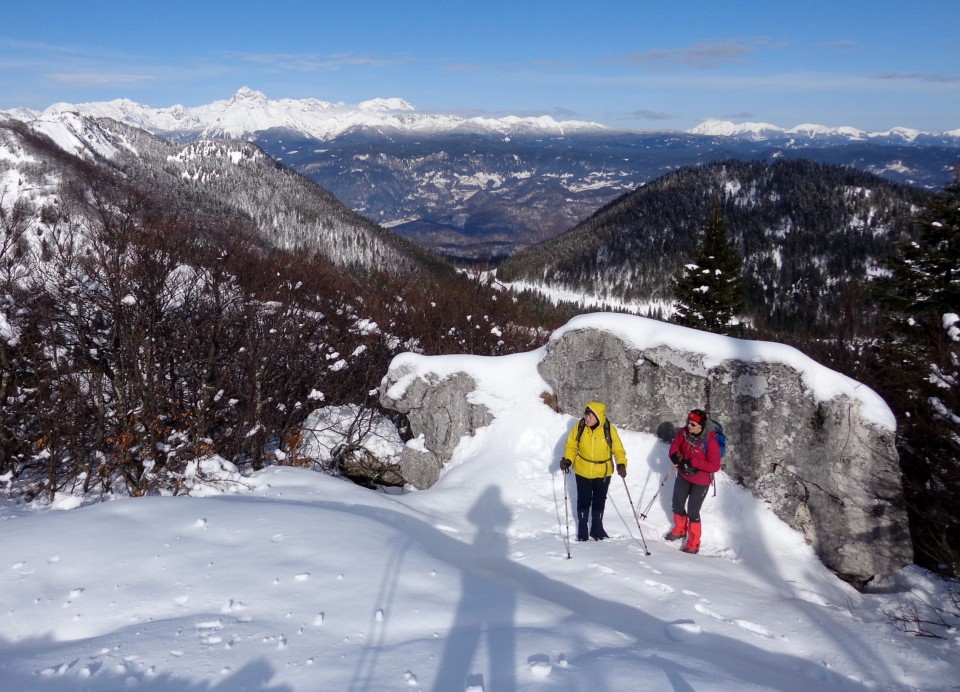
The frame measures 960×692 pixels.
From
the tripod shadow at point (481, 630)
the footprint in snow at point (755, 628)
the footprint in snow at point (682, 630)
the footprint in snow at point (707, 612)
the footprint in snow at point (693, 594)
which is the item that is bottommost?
the footprint in snow at point (693, 594)

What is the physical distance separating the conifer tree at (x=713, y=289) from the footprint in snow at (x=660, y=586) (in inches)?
766

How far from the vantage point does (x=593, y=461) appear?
27.4ft

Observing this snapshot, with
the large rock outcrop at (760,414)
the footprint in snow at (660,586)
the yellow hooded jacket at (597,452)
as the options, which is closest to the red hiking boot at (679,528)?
the yellow hooded jacket at (597,452)

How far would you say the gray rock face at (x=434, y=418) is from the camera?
1255cm

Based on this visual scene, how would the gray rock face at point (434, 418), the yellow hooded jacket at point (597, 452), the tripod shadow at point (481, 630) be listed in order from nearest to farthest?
the tripod shadow at point (481, 630) → the yellow hooded jacket at point (597, 452) → the gray rock face at point (434, 418)

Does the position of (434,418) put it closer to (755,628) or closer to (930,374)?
(755,628)

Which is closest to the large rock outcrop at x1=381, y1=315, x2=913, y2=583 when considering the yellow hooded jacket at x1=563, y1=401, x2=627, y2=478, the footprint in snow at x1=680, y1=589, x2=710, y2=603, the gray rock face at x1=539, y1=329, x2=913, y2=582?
Result: the gray rock face at x1=539, y1=329, x2=913, y2=582

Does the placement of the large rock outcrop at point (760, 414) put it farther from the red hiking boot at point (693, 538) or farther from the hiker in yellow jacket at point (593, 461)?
the hiker in yellow jacket at point (593, 461)

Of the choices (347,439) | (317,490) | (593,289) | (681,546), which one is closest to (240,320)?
(347,439)

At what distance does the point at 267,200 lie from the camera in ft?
572

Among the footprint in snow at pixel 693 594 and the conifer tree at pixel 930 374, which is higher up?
the conifer tree at pixel 930 374

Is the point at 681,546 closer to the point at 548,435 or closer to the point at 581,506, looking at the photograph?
the point at 581,506

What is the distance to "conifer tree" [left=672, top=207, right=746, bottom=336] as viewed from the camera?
81.8 feet

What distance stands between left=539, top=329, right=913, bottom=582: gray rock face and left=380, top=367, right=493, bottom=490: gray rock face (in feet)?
6.67
